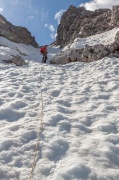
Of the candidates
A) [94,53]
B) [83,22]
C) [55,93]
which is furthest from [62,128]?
[83,22]

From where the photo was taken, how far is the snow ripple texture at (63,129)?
5.08 metres

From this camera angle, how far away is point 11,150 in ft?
18.9

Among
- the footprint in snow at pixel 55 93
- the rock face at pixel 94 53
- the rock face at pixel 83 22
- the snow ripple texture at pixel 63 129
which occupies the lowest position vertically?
the snow ripple texture at pixel 63 129

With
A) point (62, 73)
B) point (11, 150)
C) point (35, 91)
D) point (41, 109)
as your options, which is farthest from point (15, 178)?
point (62, 73)

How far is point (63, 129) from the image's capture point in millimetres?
6957

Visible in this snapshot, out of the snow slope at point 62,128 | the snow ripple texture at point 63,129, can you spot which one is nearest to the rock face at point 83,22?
the snow slope at point 62,128

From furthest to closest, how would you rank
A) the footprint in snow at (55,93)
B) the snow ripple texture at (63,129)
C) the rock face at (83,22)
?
1. the rock face at (83,22)
2. the footprint in snow at (55,93)
3. the snow ripple texture at (63,129)

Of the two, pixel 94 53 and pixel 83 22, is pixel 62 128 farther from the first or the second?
pixel 83 22

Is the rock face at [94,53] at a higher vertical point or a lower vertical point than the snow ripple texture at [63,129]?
higher

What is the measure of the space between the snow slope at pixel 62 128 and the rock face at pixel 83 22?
105 feet

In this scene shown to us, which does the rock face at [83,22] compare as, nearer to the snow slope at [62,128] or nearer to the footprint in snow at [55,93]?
the snow slope at [62,128]

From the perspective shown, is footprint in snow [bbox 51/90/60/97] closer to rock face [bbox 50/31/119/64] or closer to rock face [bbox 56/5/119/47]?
rock face [bbox 50/31/119/64]

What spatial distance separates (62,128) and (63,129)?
6cm

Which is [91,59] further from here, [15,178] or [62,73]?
[15,178]
